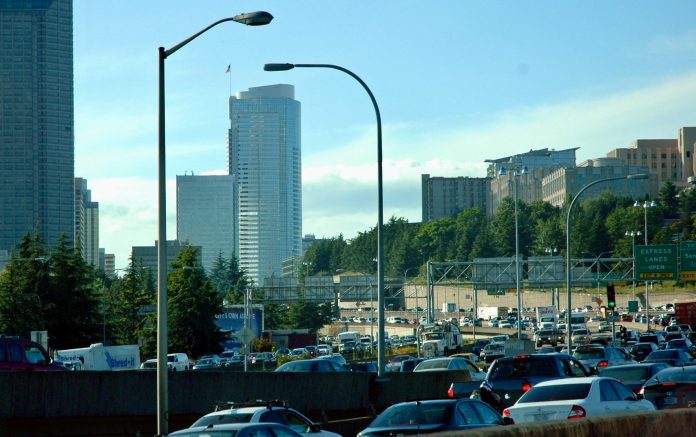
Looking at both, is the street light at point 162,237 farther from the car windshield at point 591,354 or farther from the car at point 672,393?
the car windshield at point 591,354

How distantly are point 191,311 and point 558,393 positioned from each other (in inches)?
2901

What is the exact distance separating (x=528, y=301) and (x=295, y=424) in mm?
166477

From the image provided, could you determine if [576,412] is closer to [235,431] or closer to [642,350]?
[235,431]

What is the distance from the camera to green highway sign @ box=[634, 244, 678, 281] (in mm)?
88625

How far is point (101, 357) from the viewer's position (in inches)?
2591

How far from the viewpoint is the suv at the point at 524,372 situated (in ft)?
95.8

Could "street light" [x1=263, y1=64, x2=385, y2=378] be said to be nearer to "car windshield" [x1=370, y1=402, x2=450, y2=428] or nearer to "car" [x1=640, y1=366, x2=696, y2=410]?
"car" [x1=640, y1=366, x2=696, y2=410]

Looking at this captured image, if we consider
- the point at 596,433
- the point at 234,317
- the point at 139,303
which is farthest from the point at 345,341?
the point at 596,433

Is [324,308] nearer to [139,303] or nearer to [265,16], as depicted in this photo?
[139,303]

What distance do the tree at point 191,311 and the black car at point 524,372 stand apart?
64.7 metres

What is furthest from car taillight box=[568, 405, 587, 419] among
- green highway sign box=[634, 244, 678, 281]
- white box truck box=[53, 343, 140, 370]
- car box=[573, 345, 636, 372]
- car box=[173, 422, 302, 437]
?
green highway sign box=[634, 244, 678, 281]

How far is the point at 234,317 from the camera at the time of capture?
116500mm

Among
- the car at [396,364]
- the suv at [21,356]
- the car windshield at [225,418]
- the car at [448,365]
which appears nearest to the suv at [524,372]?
the car windshield at [225,418]

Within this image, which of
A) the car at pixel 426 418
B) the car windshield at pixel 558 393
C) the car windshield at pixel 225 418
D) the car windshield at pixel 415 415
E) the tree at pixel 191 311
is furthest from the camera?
the tree at pixel 191 311
